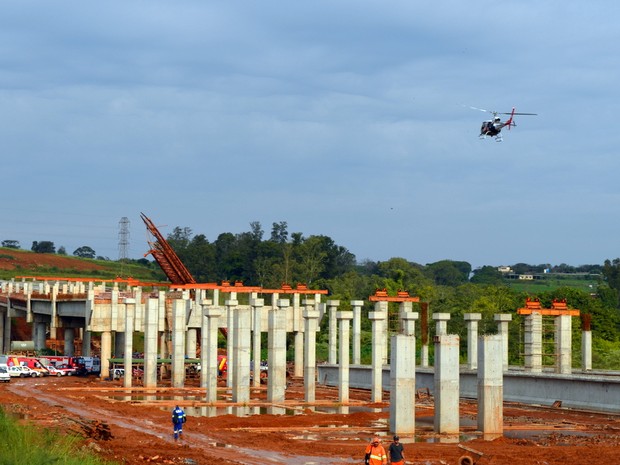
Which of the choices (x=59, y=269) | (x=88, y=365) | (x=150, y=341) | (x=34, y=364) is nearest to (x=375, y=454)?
(x=150, y=341)

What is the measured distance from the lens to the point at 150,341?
2704 inches

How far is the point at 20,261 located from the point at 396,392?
157697 millimetres

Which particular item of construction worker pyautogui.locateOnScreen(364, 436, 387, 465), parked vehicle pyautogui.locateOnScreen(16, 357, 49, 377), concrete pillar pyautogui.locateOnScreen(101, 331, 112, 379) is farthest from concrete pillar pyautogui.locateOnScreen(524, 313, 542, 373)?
parked vehicle pyautogui.locateOnScreen(16, 357, 49, 377)

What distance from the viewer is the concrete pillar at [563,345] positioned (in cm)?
6228

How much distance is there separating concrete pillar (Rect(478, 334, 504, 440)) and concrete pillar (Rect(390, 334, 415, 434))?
2477 mm

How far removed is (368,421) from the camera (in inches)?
1811

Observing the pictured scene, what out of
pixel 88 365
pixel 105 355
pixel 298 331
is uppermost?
pixel 298 331

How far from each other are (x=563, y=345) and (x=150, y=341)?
2433 cm

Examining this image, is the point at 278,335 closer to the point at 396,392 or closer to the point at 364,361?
the point at 396,392

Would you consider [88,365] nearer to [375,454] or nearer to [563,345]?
[563,345]

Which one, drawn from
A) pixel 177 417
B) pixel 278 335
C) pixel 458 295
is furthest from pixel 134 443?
pixel 458 295

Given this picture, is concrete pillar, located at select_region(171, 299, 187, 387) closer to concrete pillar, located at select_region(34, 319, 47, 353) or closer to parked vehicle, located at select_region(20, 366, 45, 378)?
parked vehicle, located at select_region(20, 366, 45, 378)

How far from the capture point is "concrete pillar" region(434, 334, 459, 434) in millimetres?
40188

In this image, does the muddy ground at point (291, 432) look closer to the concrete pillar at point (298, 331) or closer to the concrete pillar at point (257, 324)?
the concrete pillar at point (257, 324)
